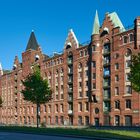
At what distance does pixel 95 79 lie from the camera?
7581cm

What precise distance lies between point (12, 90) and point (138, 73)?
260 feet

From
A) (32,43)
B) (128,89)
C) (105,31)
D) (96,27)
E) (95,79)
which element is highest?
Result: (32,43)

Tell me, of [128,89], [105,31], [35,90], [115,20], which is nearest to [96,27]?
[105,31]

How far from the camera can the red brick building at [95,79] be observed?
6925 cm

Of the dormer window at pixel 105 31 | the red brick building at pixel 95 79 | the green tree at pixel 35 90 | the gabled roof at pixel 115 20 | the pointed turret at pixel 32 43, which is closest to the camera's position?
the green tree at pixel 35 90

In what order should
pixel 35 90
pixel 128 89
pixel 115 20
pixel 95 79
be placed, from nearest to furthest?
pixel 35 90 → pixel 128 89 → pixel 95 79 → pixel 115 20

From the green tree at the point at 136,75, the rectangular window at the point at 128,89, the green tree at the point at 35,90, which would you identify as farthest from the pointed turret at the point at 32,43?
the green tree at the point at 136,75

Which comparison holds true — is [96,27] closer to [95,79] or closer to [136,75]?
[95,79]

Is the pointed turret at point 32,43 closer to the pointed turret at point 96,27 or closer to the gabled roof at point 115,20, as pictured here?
the pointed turret at point 96,27

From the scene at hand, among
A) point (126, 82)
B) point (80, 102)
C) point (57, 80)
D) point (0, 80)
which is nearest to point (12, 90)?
point (0, 80)

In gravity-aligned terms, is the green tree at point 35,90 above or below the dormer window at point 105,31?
below

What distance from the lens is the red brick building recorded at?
227 feet

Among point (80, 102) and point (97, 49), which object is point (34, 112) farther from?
point (97, 49)

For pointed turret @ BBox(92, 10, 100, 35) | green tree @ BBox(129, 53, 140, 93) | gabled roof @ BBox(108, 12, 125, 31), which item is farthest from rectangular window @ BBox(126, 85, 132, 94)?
green tree @ BBox(129, 53, 140, 93)
